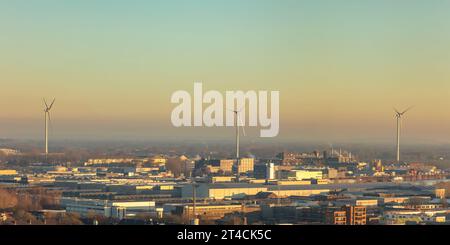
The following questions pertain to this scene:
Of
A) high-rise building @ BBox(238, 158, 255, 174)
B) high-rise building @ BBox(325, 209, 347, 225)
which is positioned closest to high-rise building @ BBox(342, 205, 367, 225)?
high-rise building @ BBox(325, 209, 347, 225)

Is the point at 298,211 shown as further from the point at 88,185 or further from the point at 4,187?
the point at 88,185

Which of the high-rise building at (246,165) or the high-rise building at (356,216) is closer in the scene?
the high-rise building at (356,216)

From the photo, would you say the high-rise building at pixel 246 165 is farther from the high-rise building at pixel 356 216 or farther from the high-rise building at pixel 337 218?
the high-rise building at pixel 337 218

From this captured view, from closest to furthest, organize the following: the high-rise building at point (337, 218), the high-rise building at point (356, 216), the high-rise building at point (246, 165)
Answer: the high-rise building at point (337, 218) < the high-rise building at point (356, 216) < the high-rise building at point (246, 165)

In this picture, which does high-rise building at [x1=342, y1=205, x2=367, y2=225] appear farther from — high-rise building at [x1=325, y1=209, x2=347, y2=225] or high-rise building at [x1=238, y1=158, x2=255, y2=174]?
high-rise building at [x1=238, y1=158, x2=255, y2=174]

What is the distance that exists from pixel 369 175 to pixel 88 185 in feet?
29.3

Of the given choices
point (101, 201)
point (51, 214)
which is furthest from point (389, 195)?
point (51, 214)

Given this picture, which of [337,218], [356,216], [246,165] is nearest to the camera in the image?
[337,218]

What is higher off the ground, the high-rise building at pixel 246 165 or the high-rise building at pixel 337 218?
the high-rise building at pixel 246 165

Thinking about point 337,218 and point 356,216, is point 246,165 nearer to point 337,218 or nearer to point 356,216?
point 356,216

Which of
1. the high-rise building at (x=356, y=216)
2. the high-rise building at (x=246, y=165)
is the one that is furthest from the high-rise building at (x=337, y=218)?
the high-rise building at (x=246, y=165)

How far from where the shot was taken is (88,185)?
91.8 feet

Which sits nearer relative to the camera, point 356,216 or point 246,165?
point 356,216

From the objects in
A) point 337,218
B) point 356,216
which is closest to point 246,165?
point 356,216
